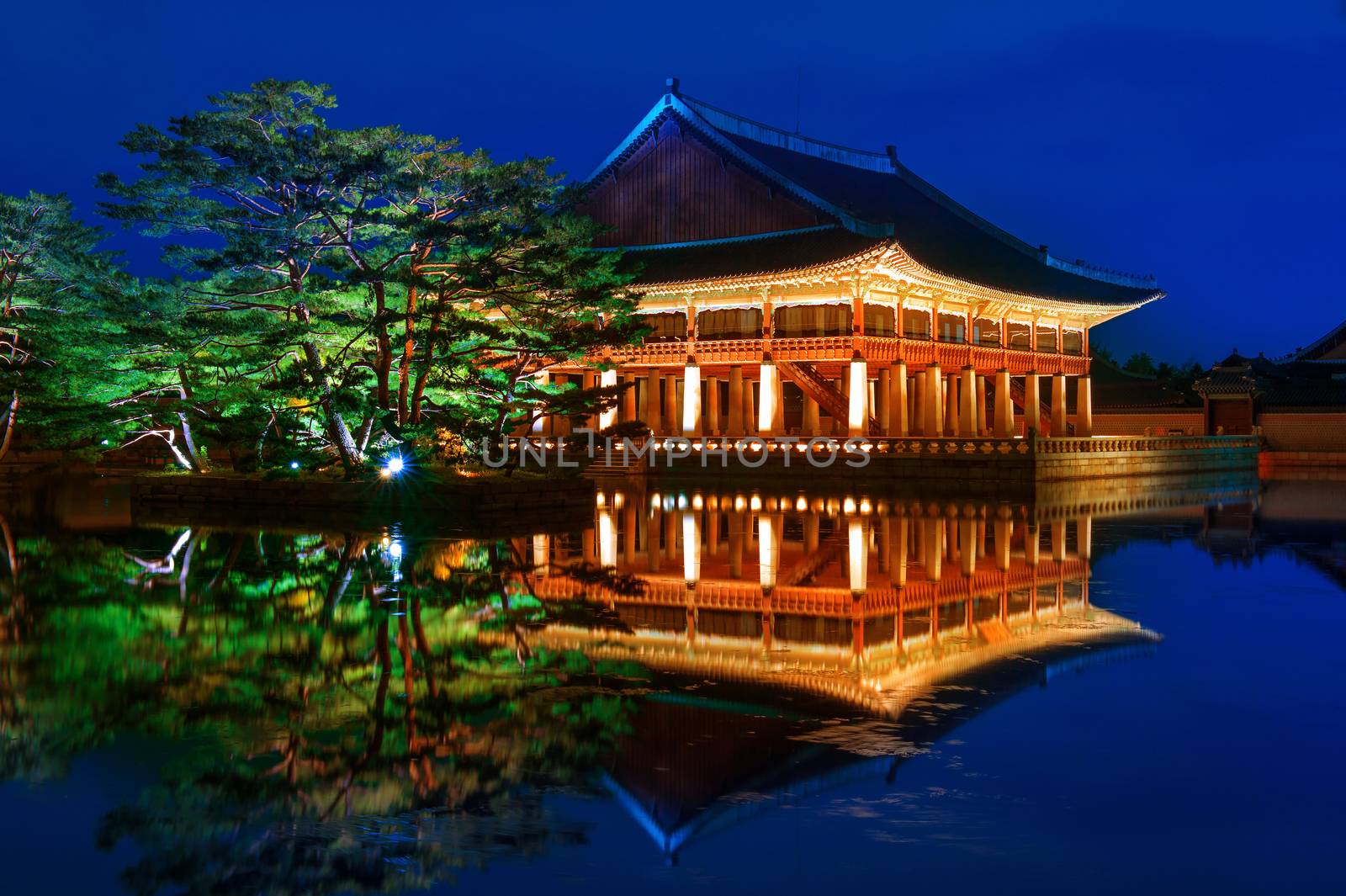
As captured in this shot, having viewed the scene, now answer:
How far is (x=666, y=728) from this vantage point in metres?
7.53

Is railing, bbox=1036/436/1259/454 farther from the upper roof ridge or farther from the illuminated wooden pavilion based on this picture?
the upper roof ridge

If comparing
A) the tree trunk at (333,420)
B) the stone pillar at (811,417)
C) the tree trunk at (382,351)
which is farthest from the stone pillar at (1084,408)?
the tree trunk at (333,420)

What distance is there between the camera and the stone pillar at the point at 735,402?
134 feet

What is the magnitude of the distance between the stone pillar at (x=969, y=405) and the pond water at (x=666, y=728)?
29274 mm

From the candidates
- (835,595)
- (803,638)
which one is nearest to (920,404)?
(835,595)

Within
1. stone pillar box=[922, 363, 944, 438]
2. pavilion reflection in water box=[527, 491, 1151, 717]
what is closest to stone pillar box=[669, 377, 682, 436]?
stone pillar box=[922, 363, 944, 438]

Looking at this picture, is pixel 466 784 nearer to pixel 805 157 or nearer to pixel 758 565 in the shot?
pixel 758 565

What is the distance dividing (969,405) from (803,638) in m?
35.8

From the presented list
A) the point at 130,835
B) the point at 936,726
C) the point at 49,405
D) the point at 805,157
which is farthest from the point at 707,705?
the point at 805,157

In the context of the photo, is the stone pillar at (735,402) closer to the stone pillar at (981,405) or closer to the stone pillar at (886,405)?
the stone pillar at (886,405)

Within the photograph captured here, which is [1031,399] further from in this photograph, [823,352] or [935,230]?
[823,352]

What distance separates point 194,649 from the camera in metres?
9.94

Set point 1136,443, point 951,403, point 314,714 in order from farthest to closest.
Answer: point 951,403
point 1136,443
point 314,714

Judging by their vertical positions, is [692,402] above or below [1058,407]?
below
